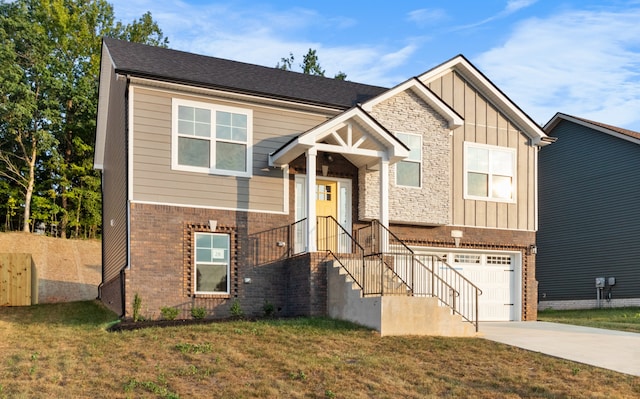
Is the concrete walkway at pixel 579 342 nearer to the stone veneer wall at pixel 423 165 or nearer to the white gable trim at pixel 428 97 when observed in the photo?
the stone veneer wall at pixel 423 165

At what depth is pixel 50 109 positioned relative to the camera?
33.3m

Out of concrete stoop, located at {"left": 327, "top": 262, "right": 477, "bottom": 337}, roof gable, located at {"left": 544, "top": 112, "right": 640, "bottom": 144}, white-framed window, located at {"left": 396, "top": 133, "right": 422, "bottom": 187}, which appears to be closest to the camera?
concrete stoop, located at {"left": 327, "top": 262, "right": 477, "bottom": 337}

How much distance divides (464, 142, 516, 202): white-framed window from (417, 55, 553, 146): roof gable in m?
0.86

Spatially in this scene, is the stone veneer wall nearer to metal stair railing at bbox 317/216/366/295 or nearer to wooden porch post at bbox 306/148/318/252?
metal stair railing at bbox 317/216/366/295

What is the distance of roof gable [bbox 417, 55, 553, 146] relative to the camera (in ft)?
61.0

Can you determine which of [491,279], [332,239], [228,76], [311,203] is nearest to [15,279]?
[228,76]

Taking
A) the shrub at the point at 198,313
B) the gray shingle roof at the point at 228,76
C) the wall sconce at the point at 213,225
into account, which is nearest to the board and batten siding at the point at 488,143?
the gray shingle roof at the point at 228,76

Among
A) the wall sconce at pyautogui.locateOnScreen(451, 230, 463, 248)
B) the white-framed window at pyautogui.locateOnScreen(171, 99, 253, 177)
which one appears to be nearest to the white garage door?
the wall sconce at pyautogui.locateOnScreen(451, 230, 463, 248)

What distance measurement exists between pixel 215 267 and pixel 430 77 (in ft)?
27.1

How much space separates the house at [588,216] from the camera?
2306cm

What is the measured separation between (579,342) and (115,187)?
12.3 meters

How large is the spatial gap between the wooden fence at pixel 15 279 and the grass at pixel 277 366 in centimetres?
845

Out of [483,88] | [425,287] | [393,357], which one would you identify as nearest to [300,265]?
[425,287]

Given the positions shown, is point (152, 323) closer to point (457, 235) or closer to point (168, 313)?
point (168, 313)
